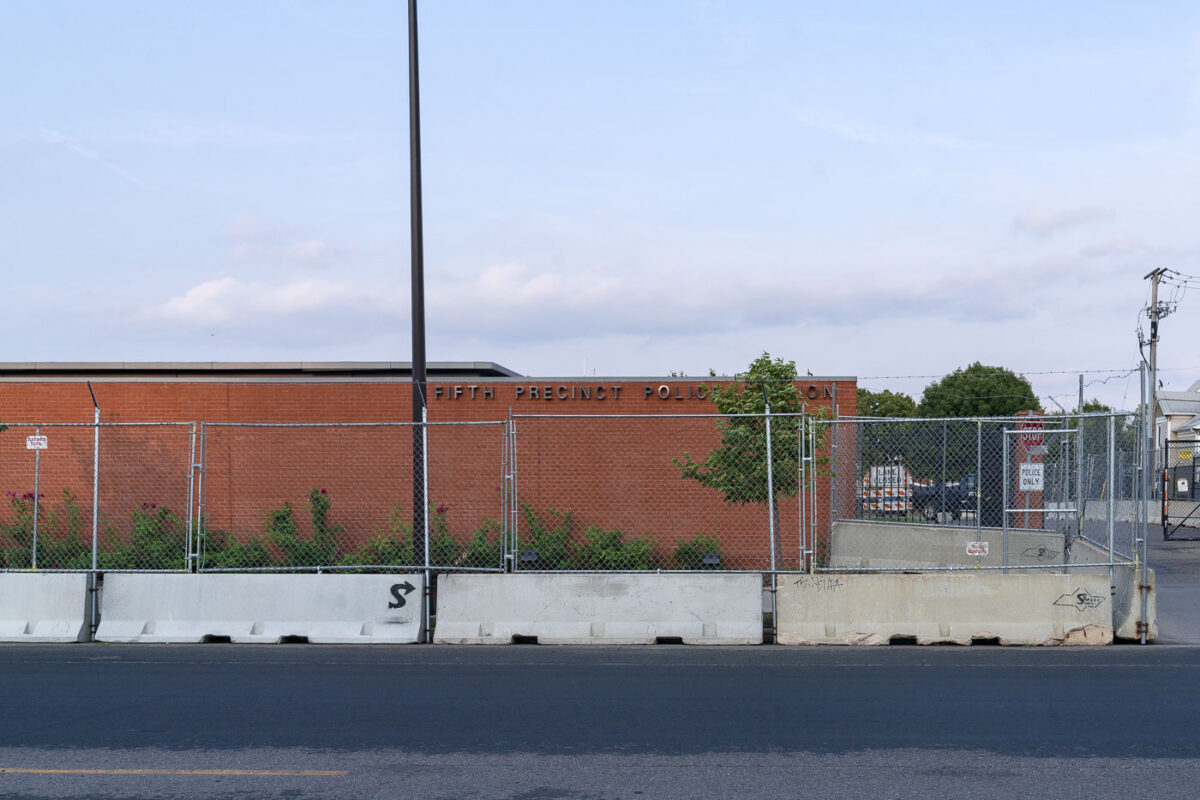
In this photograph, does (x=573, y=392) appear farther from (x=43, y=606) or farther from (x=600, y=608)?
(x=43, y=606)

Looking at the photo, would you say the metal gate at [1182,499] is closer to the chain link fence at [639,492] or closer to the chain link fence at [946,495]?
the chain link fence at [946,495]

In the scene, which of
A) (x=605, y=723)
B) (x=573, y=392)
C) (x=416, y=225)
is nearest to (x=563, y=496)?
(x=573, y=392)

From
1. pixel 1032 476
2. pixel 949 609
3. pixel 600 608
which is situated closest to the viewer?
pixel 949 609

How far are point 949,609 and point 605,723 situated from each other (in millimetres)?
5490

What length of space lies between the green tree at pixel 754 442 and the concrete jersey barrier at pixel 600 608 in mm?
5791

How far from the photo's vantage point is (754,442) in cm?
1827

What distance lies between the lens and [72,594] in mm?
13039

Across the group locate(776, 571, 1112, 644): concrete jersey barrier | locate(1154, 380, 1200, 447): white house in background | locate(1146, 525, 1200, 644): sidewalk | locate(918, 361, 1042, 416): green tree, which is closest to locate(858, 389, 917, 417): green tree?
locate(918, 361, 1042, 416): green tree

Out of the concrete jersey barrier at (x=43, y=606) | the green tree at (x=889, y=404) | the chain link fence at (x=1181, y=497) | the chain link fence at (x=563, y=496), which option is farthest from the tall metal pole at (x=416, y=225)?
the green tree at (x=889, y=404)

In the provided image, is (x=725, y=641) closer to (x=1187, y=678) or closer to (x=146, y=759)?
(x=1187, y=678)

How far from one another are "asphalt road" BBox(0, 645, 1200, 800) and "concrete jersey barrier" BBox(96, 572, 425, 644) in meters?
0.80

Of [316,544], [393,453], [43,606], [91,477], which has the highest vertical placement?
[393,453]

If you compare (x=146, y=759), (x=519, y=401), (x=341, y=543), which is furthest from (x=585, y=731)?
(x=519, y=401)

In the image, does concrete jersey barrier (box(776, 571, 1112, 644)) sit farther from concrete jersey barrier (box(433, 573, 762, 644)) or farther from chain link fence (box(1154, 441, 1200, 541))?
chain link fence (box(1154, 441, 1200, 541))
